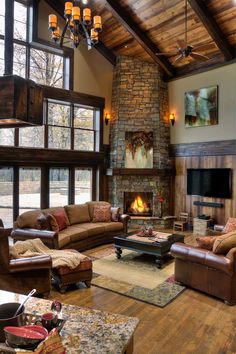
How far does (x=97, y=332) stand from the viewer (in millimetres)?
1312

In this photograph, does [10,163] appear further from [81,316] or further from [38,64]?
[81,316]

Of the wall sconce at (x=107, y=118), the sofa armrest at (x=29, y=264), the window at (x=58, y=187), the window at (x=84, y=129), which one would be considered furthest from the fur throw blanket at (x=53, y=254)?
the wall sconce at (x=107, y=118)

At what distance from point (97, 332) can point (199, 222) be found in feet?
22.4

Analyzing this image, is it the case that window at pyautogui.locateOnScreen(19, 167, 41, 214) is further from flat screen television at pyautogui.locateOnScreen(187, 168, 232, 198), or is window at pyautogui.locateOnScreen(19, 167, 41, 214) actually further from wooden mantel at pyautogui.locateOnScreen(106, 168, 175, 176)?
flat screen television at pyautogui.locateOnScreen(187, 168, 232, 198)

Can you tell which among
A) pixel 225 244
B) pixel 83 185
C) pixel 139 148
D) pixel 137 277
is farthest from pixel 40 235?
pixel 139 148

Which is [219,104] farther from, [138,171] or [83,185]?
[83,185]

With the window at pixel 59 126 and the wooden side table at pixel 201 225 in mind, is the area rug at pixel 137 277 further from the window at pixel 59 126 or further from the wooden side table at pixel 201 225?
the window at pixel 59 126

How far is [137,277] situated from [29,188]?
4.09 metres

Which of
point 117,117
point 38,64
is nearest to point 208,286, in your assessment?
point 117,117

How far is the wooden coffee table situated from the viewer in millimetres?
5045

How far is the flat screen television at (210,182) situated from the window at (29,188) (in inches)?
173

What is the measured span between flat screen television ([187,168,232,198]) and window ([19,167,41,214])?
440 cm

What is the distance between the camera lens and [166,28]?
288 inches

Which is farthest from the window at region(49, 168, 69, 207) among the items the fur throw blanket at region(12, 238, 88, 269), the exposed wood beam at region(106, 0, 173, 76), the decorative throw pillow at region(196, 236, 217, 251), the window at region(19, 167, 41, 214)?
the decorative throw pillow at region(196, 236, 217, 251)
